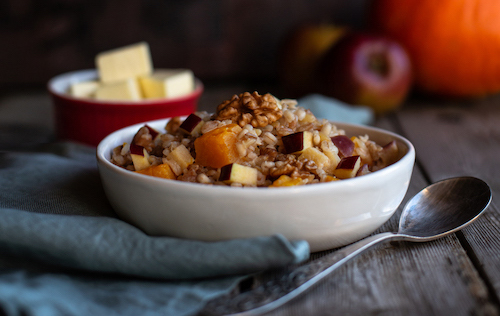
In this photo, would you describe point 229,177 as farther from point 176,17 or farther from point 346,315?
point 176,17

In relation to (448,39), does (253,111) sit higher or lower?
higher

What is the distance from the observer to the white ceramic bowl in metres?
0.90

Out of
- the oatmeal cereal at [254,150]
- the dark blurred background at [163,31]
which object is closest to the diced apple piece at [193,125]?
the oatmeal cereal at [254,150]

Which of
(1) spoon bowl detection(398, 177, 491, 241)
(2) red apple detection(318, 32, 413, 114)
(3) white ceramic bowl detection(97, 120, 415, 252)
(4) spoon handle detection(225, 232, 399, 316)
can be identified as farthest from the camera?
(2) red apple detection(318, 32, 413, 114)

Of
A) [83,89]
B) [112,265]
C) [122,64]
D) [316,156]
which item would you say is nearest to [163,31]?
[122,64]

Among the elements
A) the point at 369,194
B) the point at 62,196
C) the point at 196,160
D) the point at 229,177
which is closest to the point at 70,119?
the point at 62,196

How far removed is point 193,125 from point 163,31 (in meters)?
1.95

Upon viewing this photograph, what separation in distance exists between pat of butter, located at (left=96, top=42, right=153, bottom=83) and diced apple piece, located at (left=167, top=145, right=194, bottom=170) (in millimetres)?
1057

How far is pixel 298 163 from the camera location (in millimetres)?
1058

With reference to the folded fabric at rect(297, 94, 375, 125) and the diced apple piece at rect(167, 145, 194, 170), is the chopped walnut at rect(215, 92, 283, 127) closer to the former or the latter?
the diced apple piece at rect(167, 145, 194, 170)

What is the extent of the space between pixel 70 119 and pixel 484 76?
6.80 feet

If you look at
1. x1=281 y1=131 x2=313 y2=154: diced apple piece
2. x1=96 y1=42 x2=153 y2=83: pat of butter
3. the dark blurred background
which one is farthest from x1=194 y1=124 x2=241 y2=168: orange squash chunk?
the dark blurred background

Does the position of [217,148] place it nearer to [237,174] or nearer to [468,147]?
[237,174]

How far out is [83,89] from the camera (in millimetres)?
1977
